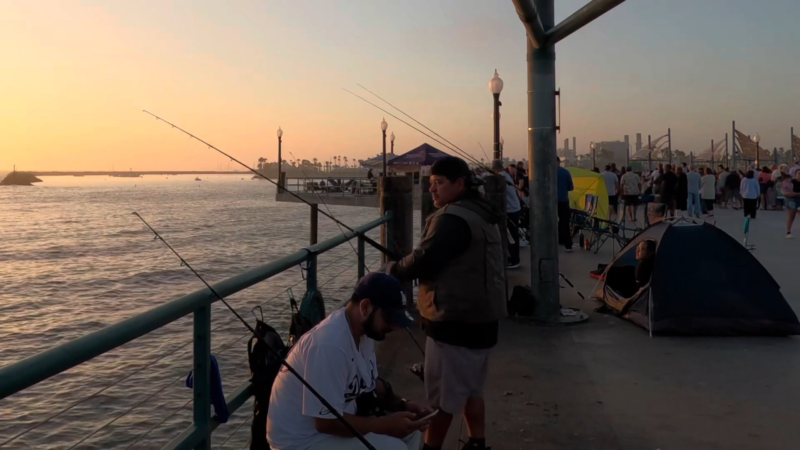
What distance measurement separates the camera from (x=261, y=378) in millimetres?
3037

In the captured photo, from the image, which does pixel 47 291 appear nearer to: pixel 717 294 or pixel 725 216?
pixel 717 294

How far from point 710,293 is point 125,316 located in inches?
432

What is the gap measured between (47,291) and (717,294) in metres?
16.5

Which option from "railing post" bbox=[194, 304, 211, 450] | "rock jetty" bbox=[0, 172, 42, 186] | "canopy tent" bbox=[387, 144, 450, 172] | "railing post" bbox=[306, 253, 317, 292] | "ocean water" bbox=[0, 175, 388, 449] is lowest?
"ocean water" bbox=[0, 175, 388, 449]

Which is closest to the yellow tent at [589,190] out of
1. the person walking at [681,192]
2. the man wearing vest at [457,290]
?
the person walking at [681,192]

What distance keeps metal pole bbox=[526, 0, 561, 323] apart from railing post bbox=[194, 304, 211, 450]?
4.59 meters

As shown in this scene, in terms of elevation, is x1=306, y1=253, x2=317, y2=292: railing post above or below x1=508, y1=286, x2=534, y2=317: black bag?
above

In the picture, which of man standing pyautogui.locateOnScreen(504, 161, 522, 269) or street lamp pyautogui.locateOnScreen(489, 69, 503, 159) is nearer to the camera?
man standing pyautogui.locateOnScreen(504, 161, 522, 269)

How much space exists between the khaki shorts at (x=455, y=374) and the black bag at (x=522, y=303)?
11.8 ft

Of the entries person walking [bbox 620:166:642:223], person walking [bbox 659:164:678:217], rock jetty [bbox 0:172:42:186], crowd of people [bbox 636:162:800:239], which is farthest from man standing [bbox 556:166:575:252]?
rock jetty [bbox 0:172:42:186]

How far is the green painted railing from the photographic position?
Result: 1.90 m

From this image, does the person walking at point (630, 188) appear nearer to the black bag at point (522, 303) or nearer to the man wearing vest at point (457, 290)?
the black bag at point (522, 303)

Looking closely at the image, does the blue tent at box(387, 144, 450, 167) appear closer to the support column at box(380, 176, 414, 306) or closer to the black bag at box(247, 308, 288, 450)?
the support column at box(380, 176, 414, 306)

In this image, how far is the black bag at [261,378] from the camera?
2990mm
